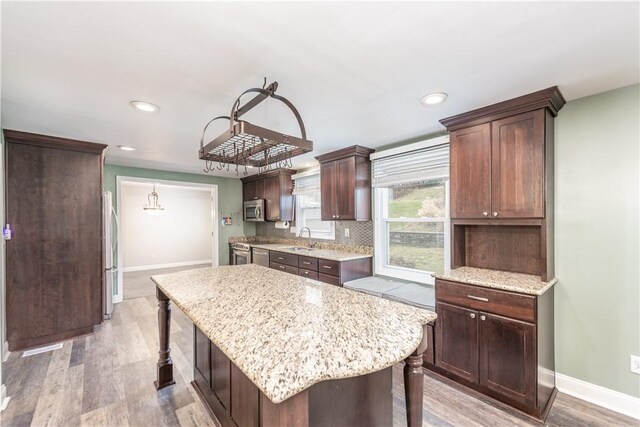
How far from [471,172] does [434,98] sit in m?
0.72

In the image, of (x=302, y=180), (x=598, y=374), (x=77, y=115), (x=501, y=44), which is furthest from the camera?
(x=302, y=180)

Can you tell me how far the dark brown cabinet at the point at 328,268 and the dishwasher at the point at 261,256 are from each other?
1.74ft

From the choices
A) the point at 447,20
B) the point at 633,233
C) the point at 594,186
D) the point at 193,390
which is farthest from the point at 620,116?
the point at 193,390

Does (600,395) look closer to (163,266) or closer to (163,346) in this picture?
(163,346)

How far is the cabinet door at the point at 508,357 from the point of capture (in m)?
1.85

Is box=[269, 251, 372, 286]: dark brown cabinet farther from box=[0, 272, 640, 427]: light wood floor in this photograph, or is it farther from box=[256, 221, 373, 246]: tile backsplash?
box=[0, 272, 640, 427]: light wood floor

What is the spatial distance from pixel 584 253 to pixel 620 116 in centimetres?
100

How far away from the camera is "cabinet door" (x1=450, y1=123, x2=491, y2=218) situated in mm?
2238

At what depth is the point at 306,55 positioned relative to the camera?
4.89 feet

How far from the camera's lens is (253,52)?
1.45 m

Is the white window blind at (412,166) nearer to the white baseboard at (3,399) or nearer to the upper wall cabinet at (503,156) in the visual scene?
the upper wall cabinet at (503,156)

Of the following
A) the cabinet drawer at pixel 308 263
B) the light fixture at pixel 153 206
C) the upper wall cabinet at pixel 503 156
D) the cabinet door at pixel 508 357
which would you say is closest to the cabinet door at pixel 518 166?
the upper wall cabinet at pixel 503 156

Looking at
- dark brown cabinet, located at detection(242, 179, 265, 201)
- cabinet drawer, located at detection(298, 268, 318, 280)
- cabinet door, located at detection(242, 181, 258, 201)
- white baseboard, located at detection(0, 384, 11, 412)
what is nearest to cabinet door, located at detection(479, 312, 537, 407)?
cabinet drawer, located at detection(298, 268, 318, 280)

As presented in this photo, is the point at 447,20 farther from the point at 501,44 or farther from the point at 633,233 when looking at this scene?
the point at 633,233
